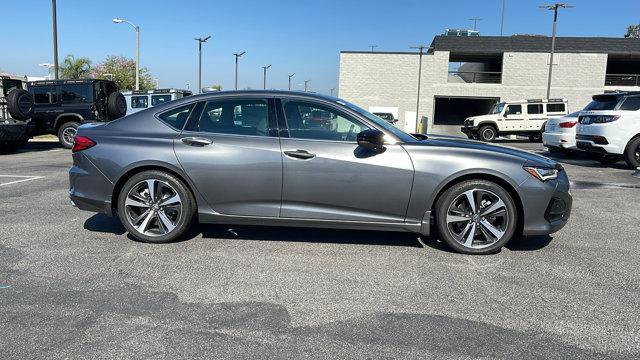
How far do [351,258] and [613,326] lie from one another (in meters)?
2.06

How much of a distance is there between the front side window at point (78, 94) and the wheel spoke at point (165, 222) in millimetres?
11451

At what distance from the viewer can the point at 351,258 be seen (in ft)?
14.4

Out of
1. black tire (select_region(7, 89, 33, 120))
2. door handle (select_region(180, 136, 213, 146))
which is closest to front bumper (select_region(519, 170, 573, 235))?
door handle (select_region(180, 136, 213, 146))

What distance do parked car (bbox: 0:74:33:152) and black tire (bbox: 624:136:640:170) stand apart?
1457cm

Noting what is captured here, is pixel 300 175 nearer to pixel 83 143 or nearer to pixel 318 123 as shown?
pixel 318 123

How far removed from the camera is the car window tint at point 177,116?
4785mm

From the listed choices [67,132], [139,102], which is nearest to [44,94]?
[67,132]

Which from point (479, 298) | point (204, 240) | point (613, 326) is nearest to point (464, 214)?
point (479, 298)

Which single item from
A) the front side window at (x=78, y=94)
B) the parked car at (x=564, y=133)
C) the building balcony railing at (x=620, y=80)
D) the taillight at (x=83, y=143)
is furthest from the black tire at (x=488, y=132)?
the taillight at (x=83, y=143)

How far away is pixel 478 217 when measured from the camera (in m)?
4.47

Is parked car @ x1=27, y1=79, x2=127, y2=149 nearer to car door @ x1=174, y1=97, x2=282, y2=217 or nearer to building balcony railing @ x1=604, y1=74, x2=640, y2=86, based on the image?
car door @ x1=174, y1=97, x2=282, y2=217

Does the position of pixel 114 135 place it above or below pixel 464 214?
above

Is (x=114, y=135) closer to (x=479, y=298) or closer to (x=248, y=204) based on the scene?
(x=248, y=204)

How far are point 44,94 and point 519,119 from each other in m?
20.8
